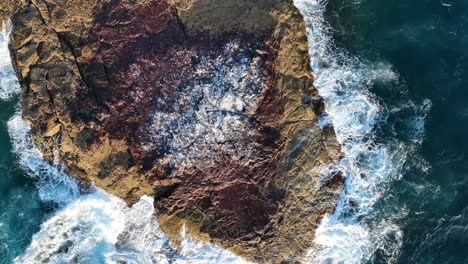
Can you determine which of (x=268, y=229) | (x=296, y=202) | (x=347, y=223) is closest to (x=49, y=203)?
(x=268, y=229)

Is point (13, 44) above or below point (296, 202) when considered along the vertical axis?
above

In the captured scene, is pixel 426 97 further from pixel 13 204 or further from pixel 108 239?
pixel 13 204

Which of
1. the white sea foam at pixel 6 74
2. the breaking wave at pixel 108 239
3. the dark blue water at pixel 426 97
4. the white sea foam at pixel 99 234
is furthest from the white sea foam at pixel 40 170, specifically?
the dark blue water at pixel 426 97

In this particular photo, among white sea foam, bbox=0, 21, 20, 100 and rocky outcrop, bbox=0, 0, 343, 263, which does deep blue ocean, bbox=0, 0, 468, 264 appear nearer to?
white sea foam, bbox=0, 21, 20, 100

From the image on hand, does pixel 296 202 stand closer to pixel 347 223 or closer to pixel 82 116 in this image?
pixel 347 223

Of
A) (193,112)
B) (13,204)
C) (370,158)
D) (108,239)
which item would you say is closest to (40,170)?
(13,204)

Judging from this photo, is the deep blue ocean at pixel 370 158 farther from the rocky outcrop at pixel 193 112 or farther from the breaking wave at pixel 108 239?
the rocky outcrop at pixel 193 112
